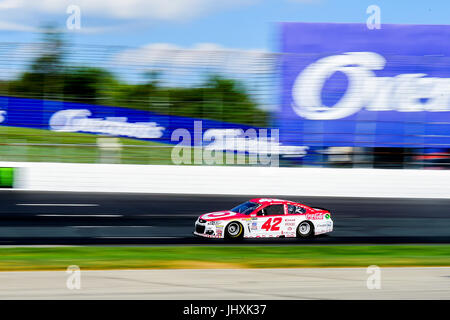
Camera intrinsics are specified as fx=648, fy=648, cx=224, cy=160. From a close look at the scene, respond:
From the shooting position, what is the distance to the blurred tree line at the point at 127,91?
68.1 feet

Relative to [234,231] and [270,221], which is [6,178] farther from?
[270,221]

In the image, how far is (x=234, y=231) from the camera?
41.9 ft

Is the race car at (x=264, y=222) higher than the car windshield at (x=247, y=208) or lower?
lower

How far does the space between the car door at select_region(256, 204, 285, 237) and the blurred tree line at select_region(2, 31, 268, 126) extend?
8370mm

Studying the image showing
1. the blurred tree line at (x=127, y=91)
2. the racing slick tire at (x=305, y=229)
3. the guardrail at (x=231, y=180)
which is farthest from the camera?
the blurred tree line at (x=127, y=91)

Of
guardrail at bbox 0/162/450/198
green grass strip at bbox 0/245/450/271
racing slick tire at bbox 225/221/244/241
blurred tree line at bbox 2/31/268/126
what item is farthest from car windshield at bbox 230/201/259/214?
blurred tree line at bbox 2/31/268/126

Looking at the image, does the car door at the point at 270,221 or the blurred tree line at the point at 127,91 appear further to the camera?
the blurred tree line at the point at 127,91

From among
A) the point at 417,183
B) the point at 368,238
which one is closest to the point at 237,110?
the point at 417,183

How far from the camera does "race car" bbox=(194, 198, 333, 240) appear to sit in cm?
1263

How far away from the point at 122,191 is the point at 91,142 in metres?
2.34

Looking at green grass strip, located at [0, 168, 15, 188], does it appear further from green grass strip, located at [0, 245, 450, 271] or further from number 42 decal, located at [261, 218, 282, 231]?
number 42 decal, located at [261, 218, 282, 231]

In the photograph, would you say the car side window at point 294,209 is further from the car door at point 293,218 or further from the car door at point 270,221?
the car door at point 270,221

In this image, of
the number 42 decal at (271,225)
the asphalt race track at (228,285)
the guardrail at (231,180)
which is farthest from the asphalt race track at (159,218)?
the asphalt race track at (228,285)

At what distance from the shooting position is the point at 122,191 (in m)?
19.0
